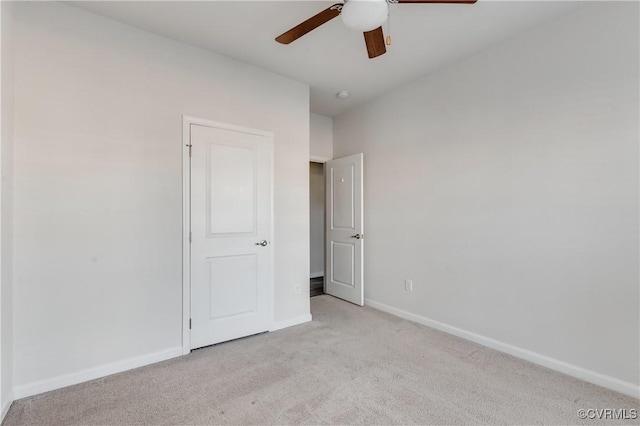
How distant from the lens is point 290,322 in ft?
10.5

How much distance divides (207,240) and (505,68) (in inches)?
118

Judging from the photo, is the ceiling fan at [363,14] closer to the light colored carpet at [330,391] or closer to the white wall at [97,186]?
the white wall at [97,186]

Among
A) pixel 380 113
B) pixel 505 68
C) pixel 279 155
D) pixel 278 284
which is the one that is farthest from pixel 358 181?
pixel 505 68

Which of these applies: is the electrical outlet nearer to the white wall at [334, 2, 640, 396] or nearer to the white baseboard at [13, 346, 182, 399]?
the white wall at [334, 2, 640, 396]

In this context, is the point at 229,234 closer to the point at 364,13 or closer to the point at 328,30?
the point at 328,30

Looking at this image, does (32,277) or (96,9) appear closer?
(32,277)

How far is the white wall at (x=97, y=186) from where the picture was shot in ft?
6.54

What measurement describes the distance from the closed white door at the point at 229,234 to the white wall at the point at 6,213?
1104mm

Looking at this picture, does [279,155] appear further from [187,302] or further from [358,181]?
[187,302]

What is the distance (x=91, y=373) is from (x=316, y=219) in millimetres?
4097

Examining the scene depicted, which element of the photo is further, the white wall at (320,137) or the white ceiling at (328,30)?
the white wall at (320,137)

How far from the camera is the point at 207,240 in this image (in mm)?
2693

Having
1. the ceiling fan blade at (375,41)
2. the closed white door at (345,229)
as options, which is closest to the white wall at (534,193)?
the closed white door at (345,229)

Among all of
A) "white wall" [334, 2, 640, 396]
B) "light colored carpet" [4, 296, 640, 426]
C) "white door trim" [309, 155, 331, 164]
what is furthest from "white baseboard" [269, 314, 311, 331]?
"white door trim" [309, 155, 331, 164]
